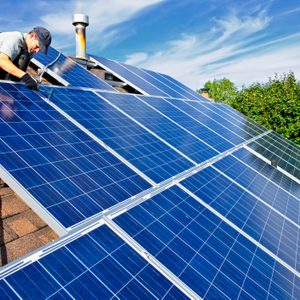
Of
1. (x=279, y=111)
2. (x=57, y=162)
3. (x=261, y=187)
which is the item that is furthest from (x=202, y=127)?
(x=279, y=111)

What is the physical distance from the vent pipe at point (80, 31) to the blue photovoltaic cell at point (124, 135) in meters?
7.12

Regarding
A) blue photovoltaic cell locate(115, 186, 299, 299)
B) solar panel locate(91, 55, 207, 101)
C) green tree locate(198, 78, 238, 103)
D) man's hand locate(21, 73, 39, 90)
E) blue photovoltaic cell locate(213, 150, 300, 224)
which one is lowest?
green tree locate(198, 78, 238, 103)

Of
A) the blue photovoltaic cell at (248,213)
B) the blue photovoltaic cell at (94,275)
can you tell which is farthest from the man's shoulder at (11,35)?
the blue photovoltaic cell at (94,275)

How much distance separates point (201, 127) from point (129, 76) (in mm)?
4770

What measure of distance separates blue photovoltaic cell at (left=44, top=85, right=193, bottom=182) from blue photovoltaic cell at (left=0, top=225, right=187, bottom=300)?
2.06m

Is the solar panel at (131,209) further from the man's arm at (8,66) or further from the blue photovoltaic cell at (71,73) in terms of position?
the blue photovoltaic cell at (71,73)

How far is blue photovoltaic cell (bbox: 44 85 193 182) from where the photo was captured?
578cm

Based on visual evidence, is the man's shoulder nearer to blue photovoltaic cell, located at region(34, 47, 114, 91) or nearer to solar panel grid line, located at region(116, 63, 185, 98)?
blue photovoltaic cell, located at region(34, 47, 114, 91)

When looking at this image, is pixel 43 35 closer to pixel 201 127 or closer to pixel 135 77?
pixel 201 127

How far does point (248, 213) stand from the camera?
612 cm

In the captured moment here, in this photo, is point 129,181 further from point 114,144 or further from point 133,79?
point 133,79

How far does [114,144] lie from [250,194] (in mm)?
3307

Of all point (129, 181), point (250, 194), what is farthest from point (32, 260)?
point (250, 194)

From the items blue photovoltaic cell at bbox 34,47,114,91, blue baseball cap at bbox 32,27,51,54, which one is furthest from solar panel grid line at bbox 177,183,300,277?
blue photovoltaic cell at bbox 34,47,114,91
